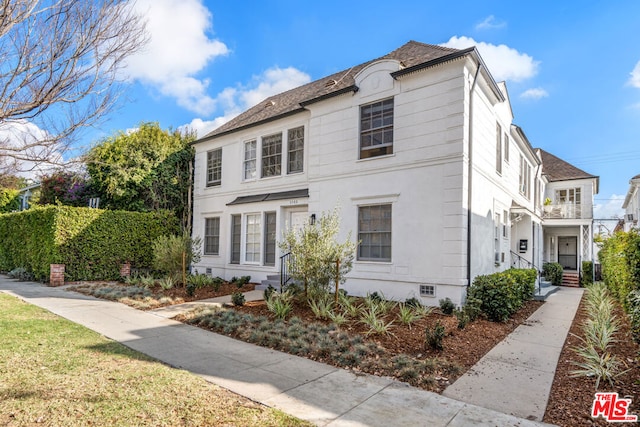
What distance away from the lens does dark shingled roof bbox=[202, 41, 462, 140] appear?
377 inches

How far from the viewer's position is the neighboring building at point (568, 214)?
64.3 feet

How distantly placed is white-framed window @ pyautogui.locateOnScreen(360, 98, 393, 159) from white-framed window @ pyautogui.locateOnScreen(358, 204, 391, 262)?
5.25ft

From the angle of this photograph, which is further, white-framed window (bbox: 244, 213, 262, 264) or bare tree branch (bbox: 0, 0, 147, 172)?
white-framed window (bbox: 244, 213, 262, 264)

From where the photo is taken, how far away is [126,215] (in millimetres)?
14008

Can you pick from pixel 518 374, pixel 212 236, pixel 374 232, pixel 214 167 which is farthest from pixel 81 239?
pixel 518 374

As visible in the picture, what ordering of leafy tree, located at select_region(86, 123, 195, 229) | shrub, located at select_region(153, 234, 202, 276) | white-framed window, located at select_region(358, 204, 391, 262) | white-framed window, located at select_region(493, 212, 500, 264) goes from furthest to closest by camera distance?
leafy tree, located at select_region(86, 123, 195, 229)
shrub, located at select_region(153, 234, 202, 276)
white-framed window, located at select_region(493, 212, 500, 264)
white-framed window, located at select_region(358, 204, 391, 262)

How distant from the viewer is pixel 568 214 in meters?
20.0

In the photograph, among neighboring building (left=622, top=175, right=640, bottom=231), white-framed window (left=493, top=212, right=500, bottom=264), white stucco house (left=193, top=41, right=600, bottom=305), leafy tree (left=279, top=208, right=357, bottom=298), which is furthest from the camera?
neighboring building (left=622, top=175, right=640, bottom=231)

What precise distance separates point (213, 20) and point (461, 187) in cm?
753

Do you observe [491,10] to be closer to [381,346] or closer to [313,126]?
[313,126]

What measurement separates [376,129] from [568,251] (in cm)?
1911

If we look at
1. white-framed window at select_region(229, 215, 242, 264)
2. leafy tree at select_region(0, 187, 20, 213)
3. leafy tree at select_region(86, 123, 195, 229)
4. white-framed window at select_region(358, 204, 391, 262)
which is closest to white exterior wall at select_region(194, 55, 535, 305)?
white-framed window at select_region(358, 204, 391, 262)

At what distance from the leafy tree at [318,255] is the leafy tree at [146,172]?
9.77 m

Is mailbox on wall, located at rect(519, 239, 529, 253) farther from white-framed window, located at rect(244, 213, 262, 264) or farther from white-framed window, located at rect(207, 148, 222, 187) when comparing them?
white-framed window, located at rect(207, 148, 222, 187)
